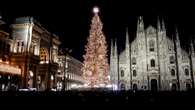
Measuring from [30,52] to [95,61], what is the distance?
15233 mm

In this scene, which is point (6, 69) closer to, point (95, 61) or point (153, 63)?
point (95, 61)

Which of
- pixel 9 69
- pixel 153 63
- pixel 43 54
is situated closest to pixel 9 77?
pixel 9 69

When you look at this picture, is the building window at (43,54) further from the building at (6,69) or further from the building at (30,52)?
the building at (6,69)

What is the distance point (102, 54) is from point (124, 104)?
30436 millimetres

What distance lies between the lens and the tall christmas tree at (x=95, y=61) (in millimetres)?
44281

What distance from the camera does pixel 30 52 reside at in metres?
50.6

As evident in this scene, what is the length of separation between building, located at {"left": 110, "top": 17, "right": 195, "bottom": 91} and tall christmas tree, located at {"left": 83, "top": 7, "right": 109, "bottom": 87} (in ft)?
65.7

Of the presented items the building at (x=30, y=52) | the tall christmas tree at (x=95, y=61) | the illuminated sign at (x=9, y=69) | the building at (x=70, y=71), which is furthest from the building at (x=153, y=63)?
the illuminated sign at (x=9, y=69)

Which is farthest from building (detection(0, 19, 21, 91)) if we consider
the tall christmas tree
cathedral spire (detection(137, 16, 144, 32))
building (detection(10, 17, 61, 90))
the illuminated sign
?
cathedral spire (detection(137, 16, 144, 32))

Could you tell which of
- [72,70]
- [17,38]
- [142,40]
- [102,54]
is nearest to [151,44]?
[142,40]

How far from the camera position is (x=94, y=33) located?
45719 mm

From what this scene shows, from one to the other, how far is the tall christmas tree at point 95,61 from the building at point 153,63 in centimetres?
2002

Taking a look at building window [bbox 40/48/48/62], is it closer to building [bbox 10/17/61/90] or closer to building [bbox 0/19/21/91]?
building [bbox 10/17/61/90]

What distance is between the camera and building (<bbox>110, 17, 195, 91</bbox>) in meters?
59.3
